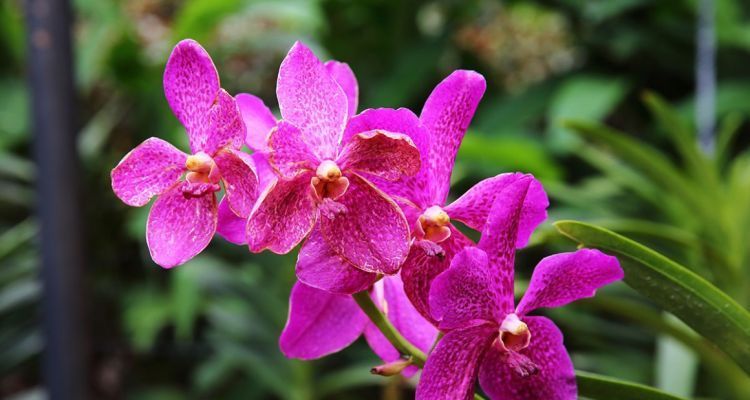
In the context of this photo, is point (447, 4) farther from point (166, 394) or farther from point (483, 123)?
point (166, 394)

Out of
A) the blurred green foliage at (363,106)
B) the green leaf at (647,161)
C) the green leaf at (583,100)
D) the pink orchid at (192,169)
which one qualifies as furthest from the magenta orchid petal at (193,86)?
the green leaf at (583,100)

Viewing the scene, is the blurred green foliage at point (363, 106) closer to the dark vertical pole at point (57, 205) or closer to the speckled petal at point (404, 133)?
the dark vertical pole at point (57, 205)

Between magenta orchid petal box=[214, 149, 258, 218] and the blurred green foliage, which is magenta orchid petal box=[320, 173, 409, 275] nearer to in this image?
magenta orchid petal box=[214, 149, 258, 218]

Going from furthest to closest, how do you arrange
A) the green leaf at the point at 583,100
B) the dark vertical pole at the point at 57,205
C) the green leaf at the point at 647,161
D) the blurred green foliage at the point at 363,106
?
the green leaf at the point at 583,100
the blurred green foliage at the point at 363,106
the dark vertical pole at the point at 57,205
the green leaf at the point at 647,161

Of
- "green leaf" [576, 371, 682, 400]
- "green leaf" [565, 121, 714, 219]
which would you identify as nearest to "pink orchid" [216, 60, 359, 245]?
"green leaf" [576, 371, 682, 400]

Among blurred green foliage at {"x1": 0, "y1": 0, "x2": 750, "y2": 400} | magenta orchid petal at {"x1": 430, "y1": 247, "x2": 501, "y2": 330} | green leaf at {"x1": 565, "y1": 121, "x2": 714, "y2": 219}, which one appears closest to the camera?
magenta orchid petal at {"x1": 430, "y1": 247, "x2": 501, "y2": 330}

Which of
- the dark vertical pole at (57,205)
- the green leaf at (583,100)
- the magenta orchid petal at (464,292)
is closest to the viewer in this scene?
the magenta orchid petal at (464,292)
